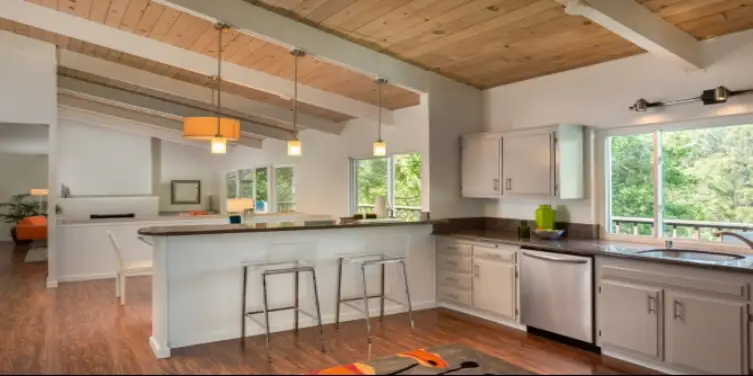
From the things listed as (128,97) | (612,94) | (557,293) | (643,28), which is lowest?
(557,293)

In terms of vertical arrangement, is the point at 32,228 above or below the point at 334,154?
below

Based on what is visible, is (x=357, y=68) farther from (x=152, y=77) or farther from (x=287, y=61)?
(x=152, y=77)

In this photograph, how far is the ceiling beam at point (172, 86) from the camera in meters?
6.05

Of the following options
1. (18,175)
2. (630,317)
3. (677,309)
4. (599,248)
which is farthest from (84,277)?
(677,309)

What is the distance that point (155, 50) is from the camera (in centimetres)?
510

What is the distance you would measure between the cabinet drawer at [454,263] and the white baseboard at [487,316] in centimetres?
36

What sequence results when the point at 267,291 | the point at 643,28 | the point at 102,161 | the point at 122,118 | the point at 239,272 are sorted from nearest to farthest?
the point at 643,28 < the point at 239,272 < the point at 267,291 < the point at 122,118 < the point at 102,161

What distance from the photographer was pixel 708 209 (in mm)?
3975

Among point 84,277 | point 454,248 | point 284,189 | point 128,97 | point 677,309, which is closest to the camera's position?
point 677,309

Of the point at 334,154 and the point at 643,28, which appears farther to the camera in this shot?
the point at 334,154

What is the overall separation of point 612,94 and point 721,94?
2.86ft

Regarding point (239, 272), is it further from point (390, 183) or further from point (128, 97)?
point (128, 97)

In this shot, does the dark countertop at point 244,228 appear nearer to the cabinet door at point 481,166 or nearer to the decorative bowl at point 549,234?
the cabinet door at point 481,166

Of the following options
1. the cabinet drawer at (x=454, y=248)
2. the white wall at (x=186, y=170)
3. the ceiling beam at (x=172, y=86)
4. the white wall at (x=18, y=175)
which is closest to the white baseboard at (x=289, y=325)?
the cabinet drawer at (x=454, y=248)
